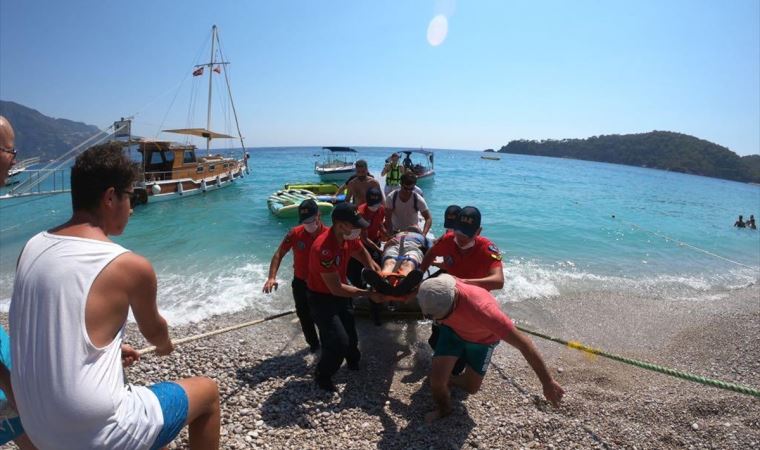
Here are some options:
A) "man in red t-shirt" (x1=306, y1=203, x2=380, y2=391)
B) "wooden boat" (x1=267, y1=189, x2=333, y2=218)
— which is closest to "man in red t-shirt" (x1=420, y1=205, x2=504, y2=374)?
"man in red t-shirt" (x1=306, y1=203, x2=380, y2=391)

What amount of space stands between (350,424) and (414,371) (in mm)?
1506

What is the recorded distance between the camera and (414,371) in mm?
5328

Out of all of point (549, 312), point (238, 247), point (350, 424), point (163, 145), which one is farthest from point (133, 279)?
point (163, 145)

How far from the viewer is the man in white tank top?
153 cm

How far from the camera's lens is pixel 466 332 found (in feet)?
12.8

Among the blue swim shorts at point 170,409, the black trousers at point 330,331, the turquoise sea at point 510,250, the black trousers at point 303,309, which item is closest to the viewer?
the blue swim shorts at point 170,409

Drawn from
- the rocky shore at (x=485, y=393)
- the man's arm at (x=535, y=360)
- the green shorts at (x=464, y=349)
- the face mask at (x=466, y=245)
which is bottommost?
the rocky shore at (x=485, y=393)

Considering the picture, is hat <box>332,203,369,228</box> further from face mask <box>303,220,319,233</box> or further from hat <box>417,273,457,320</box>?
hat <box>417,273,457,320</box>

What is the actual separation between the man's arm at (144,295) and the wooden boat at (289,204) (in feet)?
43.6

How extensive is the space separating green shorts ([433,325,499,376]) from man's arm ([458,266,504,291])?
2.08 ft

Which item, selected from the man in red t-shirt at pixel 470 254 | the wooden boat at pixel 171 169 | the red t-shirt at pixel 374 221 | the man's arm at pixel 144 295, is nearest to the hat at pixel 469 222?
the man in red t-shirt at pixel 470 254

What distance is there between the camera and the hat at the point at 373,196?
6640 mm

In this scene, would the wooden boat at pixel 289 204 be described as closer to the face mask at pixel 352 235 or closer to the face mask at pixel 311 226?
the face mask at pixel 311 226

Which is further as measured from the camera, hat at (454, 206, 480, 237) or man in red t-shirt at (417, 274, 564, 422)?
hat at (454, 206, 480, 237)
